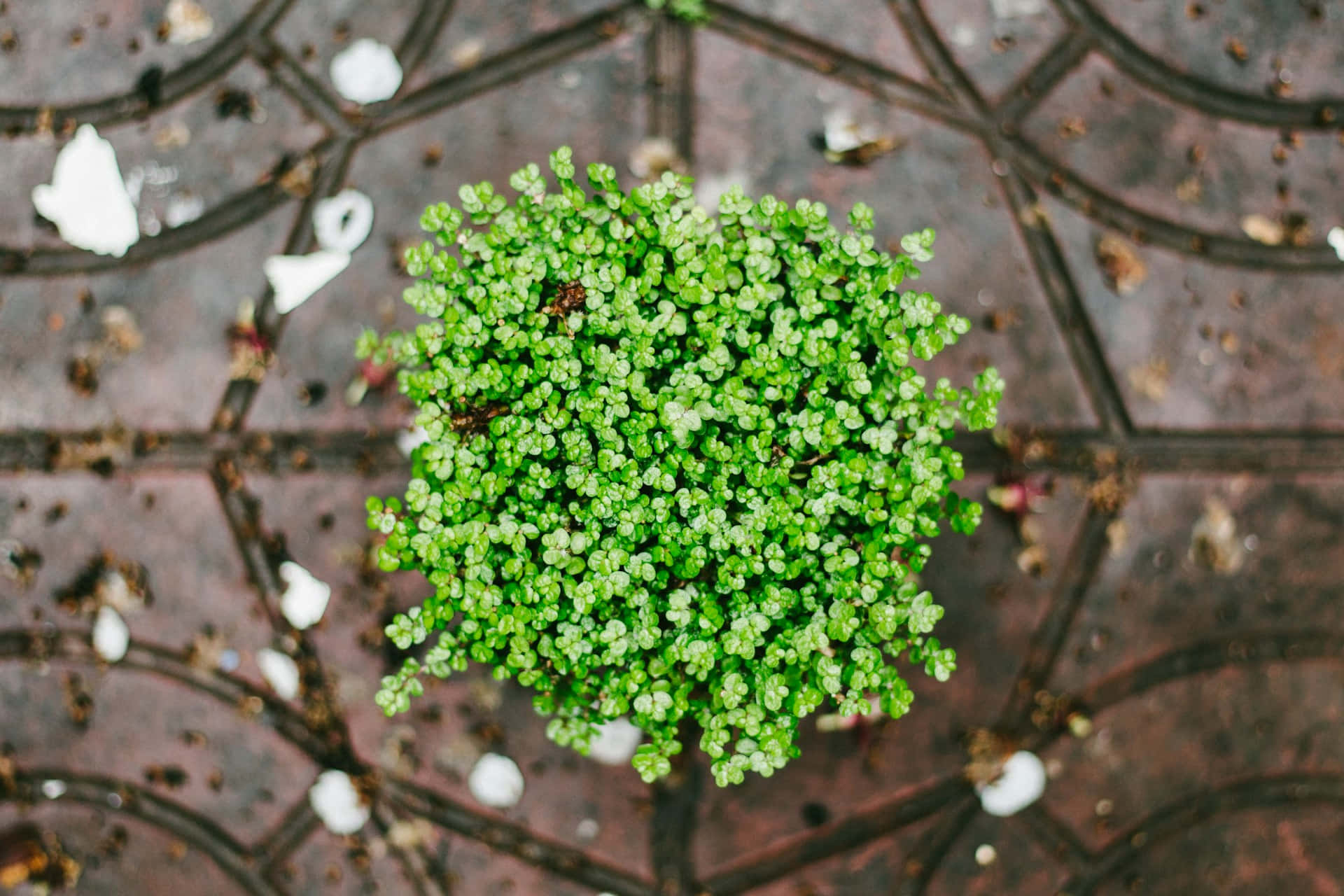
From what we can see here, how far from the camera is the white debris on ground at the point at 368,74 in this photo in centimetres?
199

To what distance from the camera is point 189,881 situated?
2.08 meters

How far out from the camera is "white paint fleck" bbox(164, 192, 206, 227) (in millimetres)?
2027

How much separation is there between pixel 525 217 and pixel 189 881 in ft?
6.08

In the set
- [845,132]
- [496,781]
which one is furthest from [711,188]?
[496,781]

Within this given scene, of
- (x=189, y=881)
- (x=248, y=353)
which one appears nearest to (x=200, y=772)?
(x=189, y=881)

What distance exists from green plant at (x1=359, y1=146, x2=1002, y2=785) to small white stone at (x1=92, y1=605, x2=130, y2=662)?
3.60ft

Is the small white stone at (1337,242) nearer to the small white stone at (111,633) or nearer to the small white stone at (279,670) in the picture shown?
the small white stone at (279,670)

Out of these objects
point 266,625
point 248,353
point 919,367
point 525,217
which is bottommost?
point 266,625

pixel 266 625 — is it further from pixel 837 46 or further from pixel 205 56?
pixel 837 46

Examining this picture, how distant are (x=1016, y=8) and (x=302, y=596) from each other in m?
2.21

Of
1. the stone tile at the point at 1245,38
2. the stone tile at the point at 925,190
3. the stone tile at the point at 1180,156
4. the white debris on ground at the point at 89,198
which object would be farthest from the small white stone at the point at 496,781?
the stone tile at the point at 1245,38

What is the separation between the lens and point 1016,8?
204 centimetres

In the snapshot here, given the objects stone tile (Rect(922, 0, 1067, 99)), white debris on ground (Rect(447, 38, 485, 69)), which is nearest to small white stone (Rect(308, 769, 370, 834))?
A: white debris on ground (Rect(447, 38, 485, 69))

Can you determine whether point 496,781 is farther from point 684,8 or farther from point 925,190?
point 684,8
